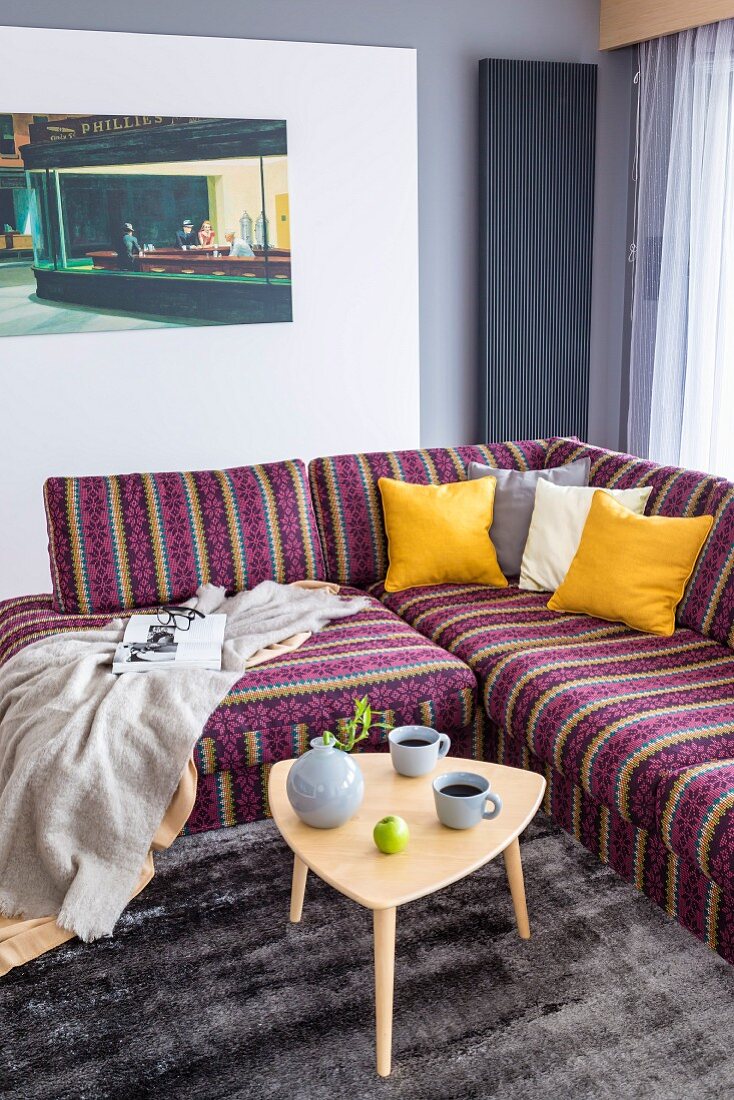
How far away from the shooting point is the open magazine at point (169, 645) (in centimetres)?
279

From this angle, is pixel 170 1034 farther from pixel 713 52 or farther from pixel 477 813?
pixel 713 52

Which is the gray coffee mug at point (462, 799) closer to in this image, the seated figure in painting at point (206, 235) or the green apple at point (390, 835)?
the green apple at point (390, 835)

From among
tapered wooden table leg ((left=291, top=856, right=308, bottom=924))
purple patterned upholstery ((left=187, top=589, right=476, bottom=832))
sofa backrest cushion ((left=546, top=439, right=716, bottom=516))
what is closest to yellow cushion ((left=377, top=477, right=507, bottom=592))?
sofa backrest cushion ((left=546, top=439, right=716, bottom=516))

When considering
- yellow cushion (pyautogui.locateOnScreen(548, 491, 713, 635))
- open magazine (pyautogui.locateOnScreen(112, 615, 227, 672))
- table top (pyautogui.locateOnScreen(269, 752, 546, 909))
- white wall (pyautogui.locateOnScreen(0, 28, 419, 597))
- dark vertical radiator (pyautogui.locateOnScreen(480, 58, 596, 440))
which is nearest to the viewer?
table top (pyautogui.locateOnScreen(269, 752, 546, 909))

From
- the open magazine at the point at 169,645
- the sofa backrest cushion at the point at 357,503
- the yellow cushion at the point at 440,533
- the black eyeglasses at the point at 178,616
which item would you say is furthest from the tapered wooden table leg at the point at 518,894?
the sofa backrest cushion at the point at 357,503

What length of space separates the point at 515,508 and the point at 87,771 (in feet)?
5.22

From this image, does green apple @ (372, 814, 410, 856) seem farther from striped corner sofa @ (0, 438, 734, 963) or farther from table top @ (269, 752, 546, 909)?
striped corner sofa @ (0, 438, 734, 963)

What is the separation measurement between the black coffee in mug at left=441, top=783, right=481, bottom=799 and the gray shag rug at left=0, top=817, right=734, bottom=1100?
0.40m

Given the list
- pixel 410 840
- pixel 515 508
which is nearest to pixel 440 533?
pixel 515 508

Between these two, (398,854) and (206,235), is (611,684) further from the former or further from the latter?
(206,235)

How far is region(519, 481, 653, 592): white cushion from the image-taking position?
324 centimetres

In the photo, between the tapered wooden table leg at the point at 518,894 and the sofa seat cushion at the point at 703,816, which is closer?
the sofa seat cushion at the point at 703,816

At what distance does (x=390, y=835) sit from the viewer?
2.00 metres

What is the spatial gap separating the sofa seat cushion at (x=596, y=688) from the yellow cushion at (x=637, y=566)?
0.06 metres
